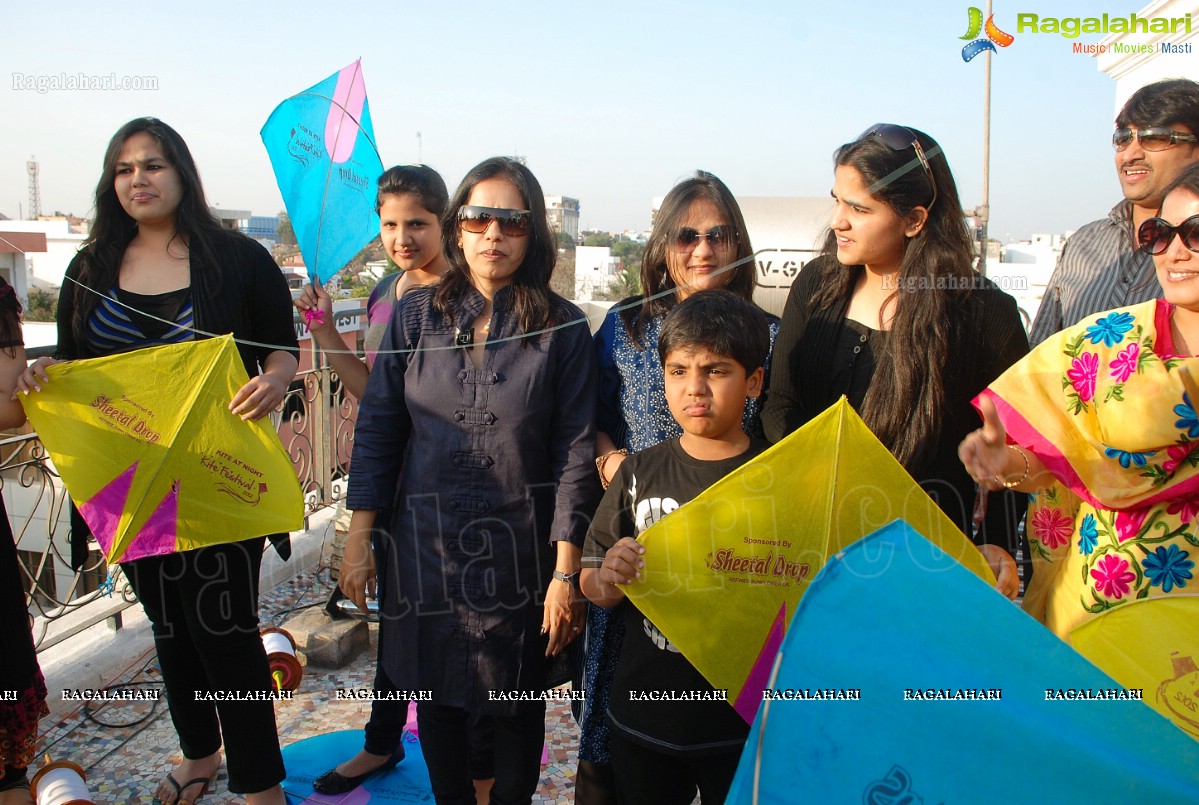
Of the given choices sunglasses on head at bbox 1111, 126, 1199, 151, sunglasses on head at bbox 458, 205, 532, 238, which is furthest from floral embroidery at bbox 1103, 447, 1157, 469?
sunglasses on head at bbox 458, 205, 532, 238

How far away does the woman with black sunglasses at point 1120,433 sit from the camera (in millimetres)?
1548

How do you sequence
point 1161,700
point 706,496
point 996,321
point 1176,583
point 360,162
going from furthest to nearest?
point 360,162 < point 996,321 < point 706,496 < point 1176,583 < point 1161,700

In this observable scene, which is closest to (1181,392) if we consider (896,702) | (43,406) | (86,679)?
(896,702)

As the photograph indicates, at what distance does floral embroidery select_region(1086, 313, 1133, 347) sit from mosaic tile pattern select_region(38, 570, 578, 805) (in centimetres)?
214

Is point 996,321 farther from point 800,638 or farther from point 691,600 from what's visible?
point 800,638

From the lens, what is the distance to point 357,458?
92.1 inches

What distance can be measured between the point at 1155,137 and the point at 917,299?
1.07 meters

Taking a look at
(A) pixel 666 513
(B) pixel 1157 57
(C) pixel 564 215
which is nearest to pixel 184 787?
(A) pixel 666 513

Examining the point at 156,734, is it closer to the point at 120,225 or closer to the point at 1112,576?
the point at 120,225

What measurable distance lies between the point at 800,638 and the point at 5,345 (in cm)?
222

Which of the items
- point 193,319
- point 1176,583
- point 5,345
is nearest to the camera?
point 1176,583

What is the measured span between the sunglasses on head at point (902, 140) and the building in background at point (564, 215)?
945 millimetres

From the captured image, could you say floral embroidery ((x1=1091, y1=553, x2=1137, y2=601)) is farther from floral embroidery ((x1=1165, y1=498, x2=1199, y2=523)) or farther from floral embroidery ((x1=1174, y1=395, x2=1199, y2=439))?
floral embroidery ((x1=1174, y1=395, x2=1199, y2=439))

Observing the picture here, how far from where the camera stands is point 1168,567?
158 centimetres
